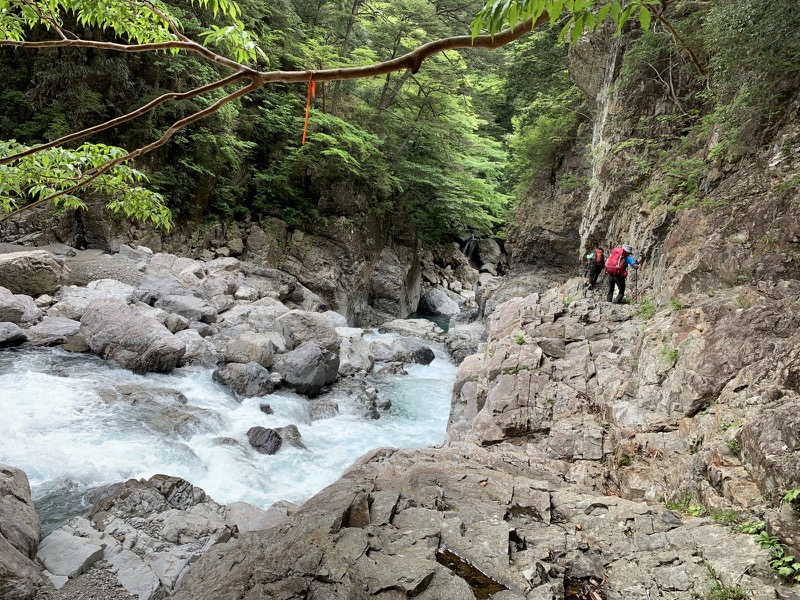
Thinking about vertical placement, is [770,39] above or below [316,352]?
above

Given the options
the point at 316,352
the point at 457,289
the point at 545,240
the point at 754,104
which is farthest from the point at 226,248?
the point at 754,104

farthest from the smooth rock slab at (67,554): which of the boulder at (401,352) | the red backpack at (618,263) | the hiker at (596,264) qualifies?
the hiker at (596,264)

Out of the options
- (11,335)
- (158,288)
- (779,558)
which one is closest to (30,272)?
(11,335)

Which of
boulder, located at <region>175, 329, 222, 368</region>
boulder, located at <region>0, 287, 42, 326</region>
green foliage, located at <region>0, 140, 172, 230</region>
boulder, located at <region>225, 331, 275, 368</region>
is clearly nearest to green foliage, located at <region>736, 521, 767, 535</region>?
green foliage, located at <region>0, 140, 172, 230</region>

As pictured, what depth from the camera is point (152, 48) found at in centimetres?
229

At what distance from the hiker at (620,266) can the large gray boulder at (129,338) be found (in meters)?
10.6

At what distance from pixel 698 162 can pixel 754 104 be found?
1616 millimetres

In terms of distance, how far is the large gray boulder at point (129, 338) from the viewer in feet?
36.6

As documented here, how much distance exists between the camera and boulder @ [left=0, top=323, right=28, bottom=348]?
10641 mm

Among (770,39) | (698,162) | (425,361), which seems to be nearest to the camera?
(770,39)

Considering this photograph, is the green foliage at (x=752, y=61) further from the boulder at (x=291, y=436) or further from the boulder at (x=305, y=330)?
the boulder at (x=305, y=330)

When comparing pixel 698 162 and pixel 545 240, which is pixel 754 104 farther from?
pixel 545 240

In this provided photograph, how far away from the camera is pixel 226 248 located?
65.6 feet

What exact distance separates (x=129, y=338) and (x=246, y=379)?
3.06m
